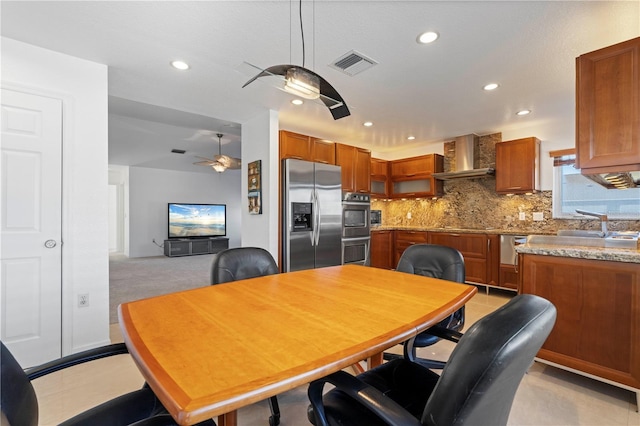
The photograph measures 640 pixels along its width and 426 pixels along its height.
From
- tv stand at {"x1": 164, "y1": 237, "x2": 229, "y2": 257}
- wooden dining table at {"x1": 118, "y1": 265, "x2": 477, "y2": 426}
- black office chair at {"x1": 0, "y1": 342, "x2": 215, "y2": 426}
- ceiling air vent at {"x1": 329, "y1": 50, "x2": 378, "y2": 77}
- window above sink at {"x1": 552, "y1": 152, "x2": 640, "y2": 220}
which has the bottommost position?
tv stand at {"x1": 164, "y1": 237, "x2": 229, "y2": 257}

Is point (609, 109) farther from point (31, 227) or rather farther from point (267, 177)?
point (31, 227)

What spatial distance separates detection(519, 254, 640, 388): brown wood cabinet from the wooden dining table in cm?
94

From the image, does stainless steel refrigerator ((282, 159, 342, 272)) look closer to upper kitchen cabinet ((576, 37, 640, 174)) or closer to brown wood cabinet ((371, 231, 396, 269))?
brown wood cabinet ((371, 231, 396, 269))

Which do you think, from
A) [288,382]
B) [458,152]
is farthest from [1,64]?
[458,152]

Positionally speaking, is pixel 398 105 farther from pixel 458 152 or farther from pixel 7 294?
pixel 7 294

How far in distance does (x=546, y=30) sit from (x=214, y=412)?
2.93m

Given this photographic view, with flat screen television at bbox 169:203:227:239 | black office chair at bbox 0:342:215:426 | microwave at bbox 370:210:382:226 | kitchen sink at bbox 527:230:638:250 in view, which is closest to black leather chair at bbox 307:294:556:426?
black office chair at bbox 0:342:215:426

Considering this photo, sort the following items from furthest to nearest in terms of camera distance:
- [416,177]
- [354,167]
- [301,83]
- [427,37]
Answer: [416,177], [354,167], [427,37], [301,83]

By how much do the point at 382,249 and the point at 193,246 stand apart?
18.9ft

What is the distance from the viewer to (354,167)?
16.3 feet

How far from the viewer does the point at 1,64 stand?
7.28 ft

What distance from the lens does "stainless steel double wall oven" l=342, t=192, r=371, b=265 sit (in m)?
4.66

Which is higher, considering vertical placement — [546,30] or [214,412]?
[546,30]

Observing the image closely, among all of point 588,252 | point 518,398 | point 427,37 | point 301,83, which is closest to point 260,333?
point 301,83
